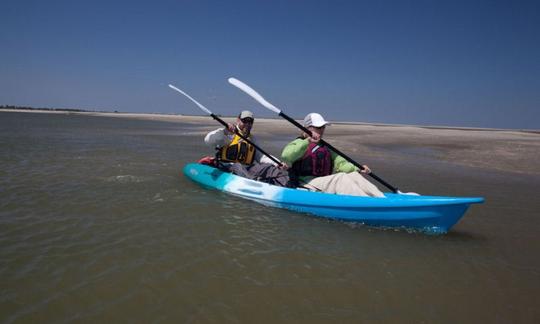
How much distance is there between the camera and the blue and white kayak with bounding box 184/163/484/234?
5.07 meters

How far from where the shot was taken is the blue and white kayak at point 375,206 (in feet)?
16.6

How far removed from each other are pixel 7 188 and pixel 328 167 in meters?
6.46

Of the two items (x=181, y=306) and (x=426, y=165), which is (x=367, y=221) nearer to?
(x=181, y=306)

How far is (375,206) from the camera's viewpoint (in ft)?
17.7

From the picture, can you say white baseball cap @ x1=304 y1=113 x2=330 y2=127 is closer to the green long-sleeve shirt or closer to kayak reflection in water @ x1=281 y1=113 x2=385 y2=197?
kayak reflection in water @ x1=281 y1=113 x2=385 y2=197

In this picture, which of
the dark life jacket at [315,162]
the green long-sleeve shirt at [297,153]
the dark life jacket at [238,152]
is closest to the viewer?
the green long-sleeve shirt at [297,153]

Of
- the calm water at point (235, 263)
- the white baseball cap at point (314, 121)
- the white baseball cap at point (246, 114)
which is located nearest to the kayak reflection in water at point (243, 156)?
the white baseball cap at point (246, 114)

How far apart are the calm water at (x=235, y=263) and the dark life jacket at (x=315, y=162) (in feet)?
3.30

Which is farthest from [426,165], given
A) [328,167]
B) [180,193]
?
[180,193]

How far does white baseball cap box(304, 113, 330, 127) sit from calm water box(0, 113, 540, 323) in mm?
1732

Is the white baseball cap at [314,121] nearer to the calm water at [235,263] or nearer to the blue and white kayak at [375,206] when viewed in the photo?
the blue and white kayak at [375,206]

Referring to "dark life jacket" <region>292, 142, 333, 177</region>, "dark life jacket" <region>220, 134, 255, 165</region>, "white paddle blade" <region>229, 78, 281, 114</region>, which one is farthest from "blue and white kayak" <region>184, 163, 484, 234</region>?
"white paddle blade" <region>229, 78, 281, 114</region>

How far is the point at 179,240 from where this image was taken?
4570 mm

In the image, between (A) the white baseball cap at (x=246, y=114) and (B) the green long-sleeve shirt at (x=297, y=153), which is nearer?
(B) the green long-sleeve shirt at (x=297, y=153)
